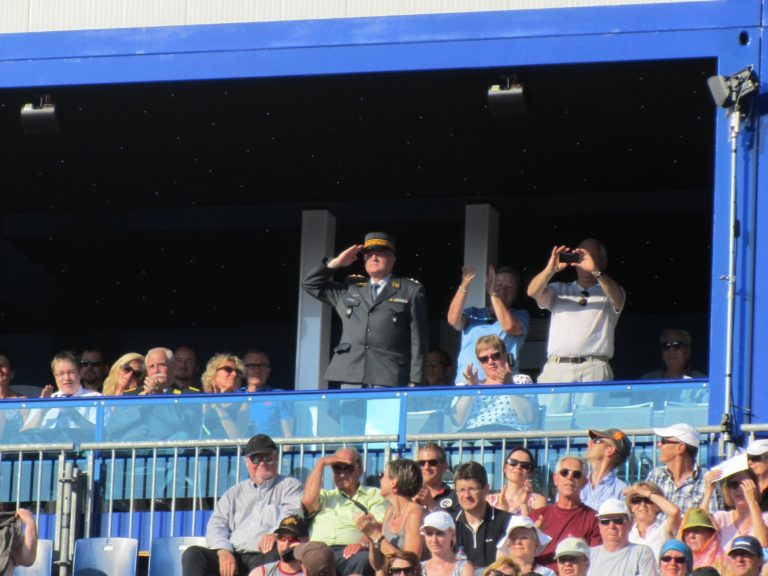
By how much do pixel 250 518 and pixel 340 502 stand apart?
62 centimetres

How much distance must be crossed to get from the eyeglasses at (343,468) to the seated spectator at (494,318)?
2.40 meters

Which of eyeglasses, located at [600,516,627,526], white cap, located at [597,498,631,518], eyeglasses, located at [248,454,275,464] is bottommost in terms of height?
eyeglasses, located at [600,516,627,526]

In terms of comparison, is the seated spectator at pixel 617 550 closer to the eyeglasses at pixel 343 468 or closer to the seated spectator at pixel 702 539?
the seated spectator at pixel 702 539

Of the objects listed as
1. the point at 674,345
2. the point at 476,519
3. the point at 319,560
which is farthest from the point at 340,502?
the point at 674,345

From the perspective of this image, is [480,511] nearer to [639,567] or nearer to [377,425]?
[639,567]

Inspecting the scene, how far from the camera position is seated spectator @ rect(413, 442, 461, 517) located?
435 inches

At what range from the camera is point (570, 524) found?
418 inches

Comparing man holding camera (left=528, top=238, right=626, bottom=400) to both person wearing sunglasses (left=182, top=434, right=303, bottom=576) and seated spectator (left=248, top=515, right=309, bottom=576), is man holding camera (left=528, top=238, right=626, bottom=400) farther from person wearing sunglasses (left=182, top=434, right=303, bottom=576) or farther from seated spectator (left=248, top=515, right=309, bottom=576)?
seated spectator (left=248, top=515, right=309, bottom=576)

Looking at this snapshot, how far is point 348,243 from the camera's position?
1820cm

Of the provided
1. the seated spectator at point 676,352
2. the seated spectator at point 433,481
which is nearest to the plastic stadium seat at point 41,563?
the seated spectator at point 433,481

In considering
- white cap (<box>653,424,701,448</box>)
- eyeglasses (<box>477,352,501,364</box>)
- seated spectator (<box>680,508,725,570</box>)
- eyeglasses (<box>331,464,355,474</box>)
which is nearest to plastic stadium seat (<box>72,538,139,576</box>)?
eyeglasses (<box>331,464,355,474</box>)

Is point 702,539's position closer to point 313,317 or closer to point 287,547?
point 287,547

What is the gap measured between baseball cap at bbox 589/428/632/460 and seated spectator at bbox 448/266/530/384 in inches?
89.4

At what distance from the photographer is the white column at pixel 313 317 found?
16.5 meters
